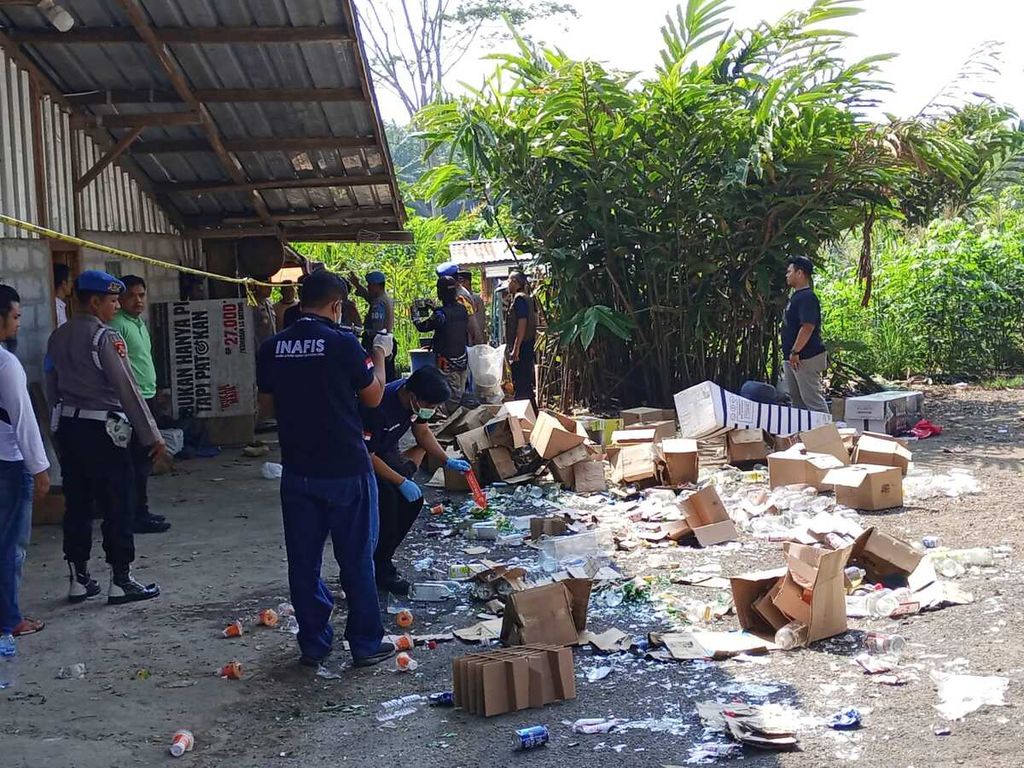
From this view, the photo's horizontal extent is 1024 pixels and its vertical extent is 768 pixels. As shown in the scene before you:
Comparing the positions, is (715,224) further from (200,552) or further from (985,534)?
(200,552)

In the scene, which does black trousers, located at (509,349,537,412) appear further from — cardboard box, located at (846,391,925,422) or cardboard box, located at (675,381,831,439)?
cardboard box, located at (846,391,925,422)

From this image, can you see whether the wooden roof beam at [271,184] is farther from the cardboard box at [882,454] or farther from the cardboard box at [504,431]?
the cardboard box at [882,454]

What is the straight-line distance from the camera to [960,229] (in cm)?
1773

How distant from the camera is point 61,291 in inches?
360

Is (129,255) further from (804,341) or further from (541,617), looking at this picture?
(804,341)

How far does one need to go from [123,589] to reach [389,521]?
62.8 inches

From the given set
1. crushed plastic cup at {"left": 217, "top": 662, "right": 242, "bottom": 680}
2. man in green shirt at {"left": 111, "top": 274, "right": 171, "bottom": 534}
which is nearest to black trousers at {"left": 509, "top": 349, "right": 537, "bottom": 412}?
man in green shirt at {"left": 111, "top": 274, "right": 171, "bottom": 534}

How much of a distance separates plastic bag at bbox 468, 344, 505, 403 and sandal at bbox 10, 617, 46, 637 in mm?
7618

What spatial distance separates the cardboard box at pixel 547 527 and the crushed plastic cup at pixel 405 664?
247cm

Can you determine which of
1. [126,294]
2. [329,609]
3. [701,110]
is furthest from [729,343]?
[329,609]

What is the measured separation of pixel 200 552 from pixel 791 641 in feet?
13.7

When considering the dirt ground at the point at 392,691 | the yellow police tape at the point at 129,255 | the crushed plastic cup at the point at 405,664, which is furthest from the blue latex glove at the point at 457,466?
the yellow police tape at the point at 129,255

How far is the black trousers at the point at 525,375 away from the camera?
42.0 ft

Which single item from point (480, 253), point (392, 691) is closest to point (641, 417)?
point (392, 691)
